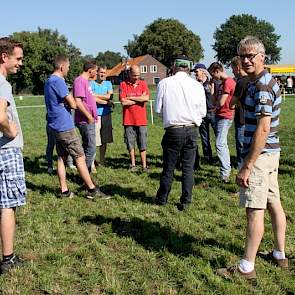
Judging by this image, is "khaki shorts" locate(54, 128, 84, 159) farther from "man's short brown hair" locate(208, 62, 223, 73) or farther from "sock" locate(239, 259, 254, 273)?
"sock" locate(239, 259, 254, 273)

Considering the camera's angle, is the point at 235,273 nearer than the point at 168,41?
Yes

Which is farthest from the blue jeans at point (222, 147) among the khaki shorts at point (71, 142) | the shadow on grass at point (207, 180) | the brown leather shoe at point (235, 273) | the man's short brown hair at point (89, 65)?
the brown leather shoe at point (235, 273)

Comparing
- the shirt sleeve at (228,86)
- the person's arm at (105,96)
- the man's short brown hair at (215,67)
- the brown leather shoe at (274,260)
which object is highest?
the man's short brown hair at (215,67)

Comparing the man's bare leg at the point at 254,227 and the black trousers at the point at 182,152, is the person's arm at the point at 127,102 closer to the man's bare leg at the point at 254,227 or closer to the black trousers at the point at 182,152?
the black trousers at the point at 182,152

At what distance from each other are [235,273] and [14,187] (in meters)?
1.99

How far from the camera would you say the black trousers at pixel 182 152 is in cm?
552

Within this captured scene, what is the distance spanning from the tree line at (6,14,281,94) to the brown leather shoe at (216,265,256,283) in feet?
194

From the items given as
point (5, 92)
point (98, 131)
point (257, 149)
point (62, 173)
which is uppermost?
point (5, 92)

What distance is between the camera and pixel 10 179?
3.81 meters

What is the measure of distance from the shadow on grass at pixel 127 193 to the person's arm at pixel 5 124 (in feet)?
8.90

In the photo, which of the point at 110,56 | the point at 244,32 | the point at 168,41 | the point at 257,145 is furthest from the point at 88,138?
the point at 110,56

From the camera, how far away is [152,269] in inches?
156

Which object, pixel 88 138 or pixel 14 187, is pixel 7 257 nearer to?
pixel 14 187

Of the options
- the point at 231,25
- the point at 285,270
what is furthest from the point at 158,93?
the point at 231,25
